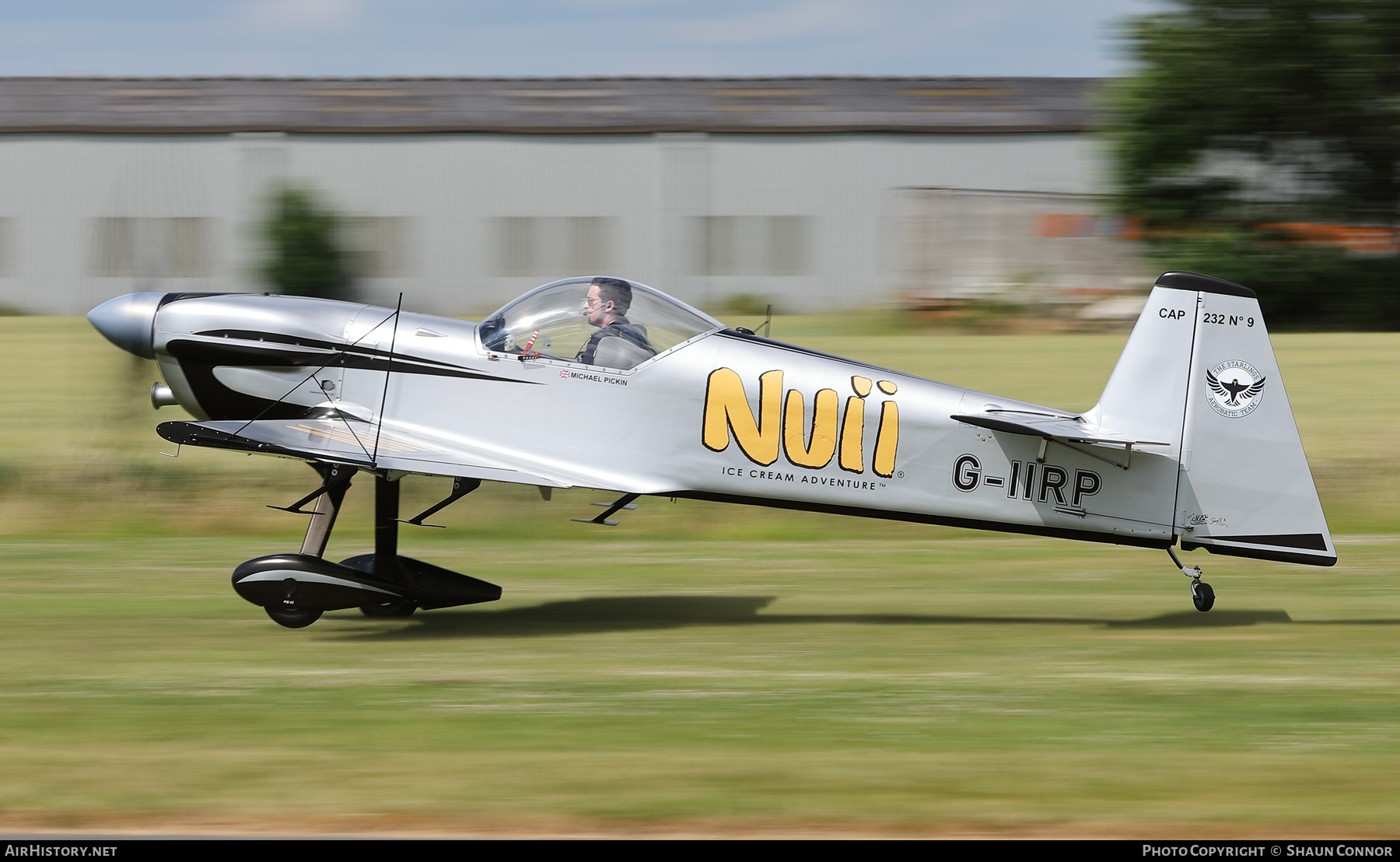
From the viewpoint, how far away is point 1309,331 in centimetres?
2570

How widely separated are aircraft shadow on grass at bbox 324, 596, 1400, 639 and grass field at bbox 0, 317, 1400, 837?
3cm

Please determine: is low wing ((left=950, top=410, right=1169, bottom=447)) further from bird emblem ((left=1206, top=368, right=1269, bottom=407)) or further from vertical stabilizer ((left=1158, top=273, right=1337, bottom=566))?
bird emblem ((left=1206, top=368, right=1269, bottom=407))

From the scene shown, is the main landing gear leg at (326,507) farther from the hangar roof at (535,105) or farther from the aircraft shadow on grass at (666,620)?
the hangar roof at (535,105)

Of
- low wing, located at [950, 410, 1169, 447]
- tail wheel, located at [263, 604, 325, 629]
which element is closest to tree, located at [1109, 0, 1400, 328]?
low wing, located at [950, 410, 1169, 447]

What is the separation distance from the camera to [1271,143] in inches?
1070

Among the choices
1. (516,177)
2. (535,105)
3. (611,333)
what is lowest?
(611,333)

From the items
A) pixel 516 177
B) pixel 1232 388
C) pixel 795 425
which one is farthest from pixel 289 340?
pixel 516 177

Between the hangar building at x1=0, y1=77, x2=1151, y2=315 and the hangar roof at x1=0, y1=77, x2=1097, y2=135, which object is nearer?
the hangar building at x1=0, y1=77, x2=1151, y2=315

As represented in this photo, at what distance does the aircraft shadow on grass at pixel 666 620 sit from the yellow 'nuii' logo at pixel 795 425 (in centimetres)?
124

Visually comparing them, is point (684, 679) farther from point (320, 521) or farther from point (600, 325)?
point (320, 521)

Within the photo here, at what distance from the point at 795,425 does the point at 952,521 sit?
1.08 meters

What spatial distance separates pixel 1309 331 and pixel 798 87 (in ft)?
48.9

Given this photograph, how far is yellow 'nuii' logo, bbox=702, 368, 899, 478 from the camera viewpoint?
7953 millimetres
